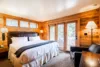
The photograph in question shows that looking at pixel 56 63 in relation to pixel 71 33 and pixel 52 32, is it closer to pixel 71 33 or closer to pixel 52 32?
pixel 71 33

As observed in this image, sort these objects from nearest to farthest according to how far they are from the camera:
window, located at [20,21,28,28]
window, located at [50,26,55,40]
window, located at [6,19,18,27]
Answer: window, located at [6,19,18,27]
window, located at [20,21,28,28]
window, located at [50,26,55,40]

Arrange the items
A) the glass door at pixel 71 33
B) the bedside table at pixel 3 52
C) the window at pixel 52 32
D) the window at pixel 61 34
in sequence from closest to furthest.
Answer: the bedside table at pixel 3 52
the glass door at pixel 71 33
the window at pixel 61 34
the window at pixel 52 32

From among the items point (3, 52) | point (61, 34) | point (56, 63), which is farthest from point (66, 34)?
point (3, 52)

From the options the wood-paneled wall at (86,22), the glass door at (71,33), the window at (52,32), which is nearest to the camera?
the wood-paneled wall at (86,22)

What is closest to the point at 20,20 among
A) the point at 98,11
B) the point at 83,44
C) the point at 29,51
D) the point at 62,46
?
the point at 29,51

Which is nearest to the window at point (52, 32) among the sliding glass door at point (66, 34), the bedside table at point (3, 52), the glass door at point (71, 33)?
the sliding glass door at point (66, 34)

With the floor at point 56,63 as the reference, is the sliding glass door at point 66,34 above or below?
above

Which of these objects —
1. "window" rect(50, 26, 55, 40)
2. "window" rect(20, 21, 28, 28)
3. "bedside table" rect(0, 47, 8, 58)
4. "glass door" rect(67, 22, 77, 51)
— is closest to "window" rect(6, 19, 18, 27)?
"window" rect(20, 21, 28, 28)

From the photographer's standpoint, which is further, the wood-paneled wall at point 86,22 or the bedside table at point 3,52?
the bedside table at point 3,52

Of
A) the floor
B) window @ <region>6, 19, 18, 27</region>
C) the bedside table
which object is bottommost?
the floor

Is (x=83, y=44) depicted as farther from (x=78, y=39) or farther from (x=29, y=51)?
(x=29, y=51)

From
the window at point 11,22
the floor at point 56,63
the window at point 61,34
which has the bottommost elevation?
the floor at point 56,63

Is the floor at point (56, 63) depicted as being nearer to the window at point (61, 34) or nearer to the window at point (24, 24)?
the window at point (61, 34)

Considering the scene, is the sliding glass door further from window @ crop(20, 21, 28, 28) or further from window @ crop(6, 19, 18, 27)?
window @ crop(6, 19, 18, 27)
